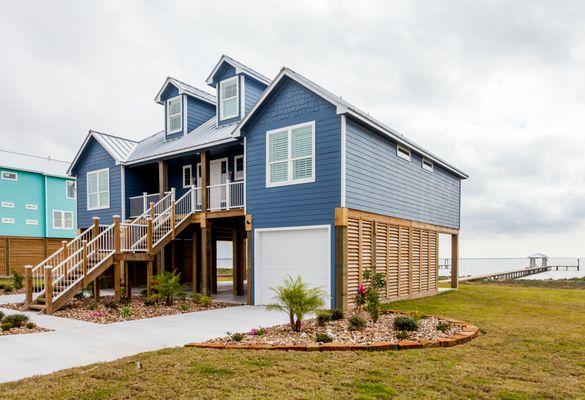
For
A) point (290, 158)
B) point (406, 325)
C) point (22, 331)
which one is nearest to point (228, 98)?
point (290, 158)

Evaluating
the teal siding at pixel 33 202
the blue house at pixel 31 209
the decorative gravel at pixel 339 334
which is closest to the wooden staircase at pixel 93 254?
the decorative gravel at pixel 339 334

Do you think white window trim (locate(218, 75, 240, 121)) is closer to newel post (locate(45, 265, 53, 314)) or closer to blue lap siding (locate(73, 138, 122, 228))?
blue lap siding (locate(73, 138, 122, 228))

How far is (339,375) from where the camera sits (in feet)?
17.9

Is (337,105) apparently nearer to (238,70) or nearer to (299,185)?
(299,185)

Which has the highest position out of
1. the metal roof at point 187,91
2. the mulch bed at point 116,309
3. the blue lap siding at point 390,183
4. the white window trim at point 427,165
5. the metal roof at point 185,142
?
the metal roof at point 187,91

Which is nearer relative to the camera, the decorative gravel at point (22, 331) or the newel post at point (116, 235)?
the decorative gravel at point (22, 331)

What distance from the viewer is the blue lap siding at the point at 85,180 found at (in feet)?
62.7

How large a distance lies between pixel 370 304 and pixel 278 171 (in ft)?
17.5

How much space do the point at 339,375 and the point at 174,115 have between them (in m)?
15.7

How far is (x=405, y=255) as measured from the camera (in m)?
15.1

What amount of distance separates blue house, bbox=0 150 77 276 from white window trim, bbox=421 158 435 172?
27055 mm

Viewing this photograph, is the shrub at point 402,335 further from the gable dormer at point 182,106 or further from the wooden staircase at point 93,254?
the gable dormer at point 182,106

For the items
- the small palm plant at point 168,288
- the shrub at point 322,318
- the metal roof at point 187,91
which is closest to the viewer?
the shrub at point 322,318

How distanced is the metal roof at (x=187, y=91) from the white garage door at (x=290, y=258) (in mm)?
8311
